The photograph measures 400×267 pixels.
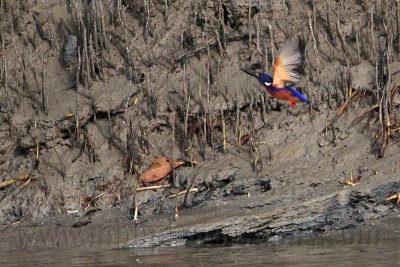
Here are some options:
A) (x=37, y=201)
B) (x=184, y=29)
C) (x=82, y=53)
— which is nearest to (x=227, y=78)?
(x=184, y=29)

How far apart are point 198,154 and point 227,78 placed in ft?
3.34

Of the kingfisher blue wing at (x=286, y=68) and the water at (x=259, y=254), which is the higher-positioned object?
the kingfisher blue wing at (x=286, y=68)

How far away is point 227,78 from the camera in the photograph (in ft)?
35.7

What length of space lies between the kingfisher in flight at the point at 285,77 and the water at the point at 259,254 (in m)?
1.45

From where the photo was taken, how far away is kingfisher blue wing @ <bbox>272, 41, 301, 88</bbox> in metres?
9.46

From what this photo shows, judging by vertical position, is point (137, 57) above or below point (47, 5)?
below

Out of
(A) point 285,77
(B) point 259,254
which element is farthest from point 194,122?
(B) point 259,254

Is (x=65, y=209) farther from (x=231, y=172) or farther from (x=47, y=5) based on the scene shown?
(x=47, y=5)

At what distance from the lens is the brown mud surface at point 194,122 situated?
9328 mm

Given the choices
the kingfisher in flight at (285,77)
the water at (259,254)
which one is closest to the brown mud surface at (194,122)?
the water at (259,254)

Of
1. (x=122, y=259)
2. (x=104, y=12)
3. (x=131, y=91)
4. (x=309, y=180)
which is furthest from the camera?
(x=104, y=12)

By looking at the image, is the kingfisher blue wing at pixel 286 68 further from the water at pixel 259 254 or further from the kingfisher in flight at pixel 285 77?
the water at pixel 259 254

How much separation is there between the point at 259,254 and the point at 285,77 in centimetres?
202

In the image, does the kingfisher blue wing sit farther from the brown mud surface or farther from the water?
the water
